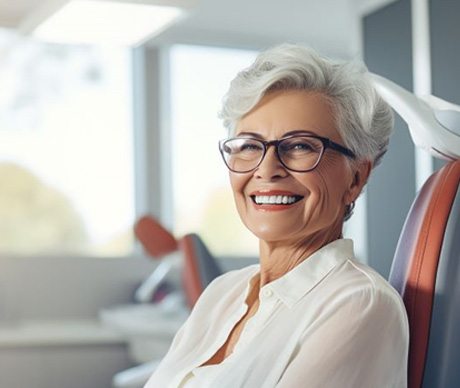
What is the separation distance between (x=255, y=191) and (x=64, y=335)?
2.29 m

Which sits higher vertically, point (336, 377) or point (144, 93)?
point (144, 93)

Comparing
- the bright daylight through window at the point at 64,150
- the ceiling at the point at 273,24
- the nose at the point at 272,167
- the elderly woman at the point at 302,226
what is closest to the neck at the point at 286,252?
the elderly woman at the point at 302,226

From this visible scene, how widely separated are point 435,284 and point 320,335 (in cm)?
26

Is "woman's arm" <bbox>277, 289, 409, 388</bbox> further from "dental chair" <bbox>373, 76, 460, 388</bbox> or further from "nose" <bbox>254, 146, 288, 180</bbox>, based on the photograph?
"nose" <bbox>254, 146, 288, 180</bbox>

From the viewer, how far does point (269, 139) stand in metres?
1.59

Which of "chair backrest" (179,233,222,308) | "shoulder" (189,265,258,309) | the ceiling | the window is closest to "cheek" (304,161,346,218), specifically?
"shoulder" (189,265,258,309)

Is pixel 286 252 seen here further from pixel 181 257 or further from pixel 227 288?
pixel 181 257

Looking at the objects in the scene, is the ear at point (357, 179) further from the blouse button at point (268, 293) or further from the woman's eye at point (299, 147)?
the blouse button at point (268, 293)

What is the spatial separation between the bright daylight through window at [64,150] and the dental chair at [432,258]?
105 inches

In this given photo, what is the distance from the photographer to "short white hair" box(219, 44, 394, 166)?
158 cm

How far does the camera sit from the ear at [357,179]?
5.35 ft

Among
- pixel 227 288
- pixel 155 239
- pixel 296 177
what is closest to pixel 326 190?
pixel 296 177

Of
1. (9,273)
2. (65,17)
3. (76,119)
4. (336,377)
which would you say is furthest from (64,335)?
(336,377)

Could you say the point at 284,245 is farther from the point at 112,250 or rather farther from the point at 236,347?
the point at 112,250
